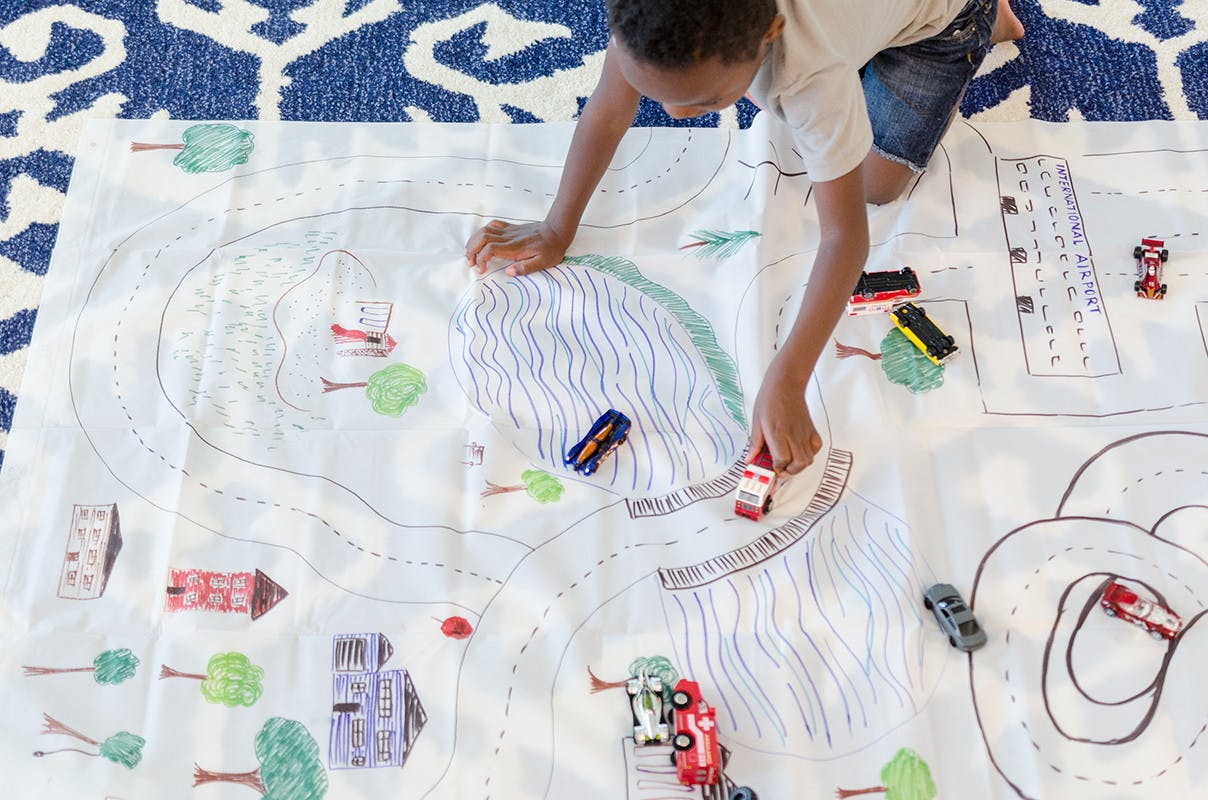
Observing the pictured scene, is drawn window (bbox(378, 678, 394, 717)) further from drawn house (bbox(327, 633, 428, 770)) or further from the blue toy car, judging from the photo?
the blue toy car

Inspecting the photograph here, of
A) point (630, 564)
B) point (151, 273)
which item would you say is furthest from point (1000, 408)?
point (151, 273)

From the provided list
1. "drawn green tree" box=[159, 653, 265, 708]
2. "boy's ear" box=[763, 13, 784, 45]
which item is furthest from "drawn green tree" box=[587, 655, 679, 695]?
"boy's ear" box=[763, 13, 784, 45]

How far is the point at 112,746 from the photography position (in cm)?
84

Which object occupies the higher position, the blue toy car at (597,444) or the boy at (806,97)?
the boy at (806,97)

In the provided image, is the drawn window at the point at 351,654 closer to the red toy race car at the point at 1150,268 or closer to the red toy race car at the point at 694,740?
the red toy race car at the point at 694,740

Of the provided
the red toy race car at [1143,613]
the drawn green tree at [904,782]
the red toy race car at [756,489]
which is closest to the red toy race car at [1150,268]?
the red toy race car at [1143,613]

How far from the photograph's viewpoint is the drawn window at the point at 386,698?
0.86 metres

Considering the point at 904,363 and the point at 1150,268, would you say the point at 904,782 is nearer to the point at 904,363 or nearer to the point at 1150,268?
the point at 904,363

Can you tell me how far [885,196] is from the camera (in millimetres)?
1125

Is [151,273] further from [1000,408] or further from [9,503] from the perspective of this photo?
[1000,408]

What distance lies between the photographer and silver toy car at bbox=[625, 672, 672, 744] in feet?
2.72

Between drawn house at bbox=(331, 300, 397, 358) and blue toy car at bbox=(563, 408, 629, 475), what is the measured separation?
225mm

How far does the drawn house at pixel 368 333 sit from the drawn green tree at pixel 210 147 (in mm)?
261

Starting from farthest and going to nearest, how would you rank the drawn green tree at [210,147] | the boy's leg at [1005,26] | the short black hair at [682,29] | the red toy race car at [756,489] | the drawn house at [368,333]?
the boy's leg at [1005,26]
the drawn green tree at [210,147]
the drawn house at [368,333]
the red toy race car at [756,489]
the short black hair at [682,29]
